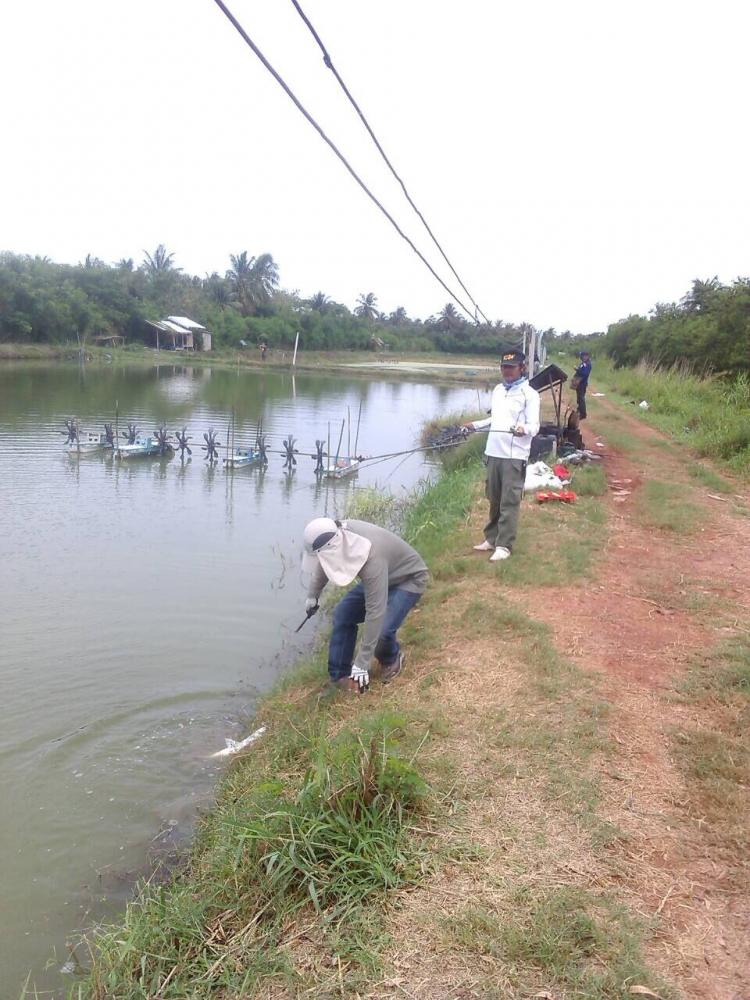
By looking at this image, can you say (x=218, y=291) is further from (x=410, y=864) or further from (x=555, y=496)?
(x=410, y=864)

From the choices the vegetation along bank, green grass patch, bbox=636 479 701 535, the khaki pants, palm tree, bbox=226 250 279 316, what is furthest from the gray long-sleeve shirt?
palm tree, bbox=226 250 279 316

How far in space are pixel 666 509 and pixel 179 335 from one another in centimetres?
5547

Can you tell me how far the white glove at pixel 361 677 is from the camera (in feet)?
14.0

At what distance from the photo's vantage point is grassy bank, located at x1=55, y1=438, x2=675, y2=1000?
7.49 feet

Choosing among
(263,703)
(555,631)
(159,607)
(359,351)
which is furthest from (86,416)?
(359,351)

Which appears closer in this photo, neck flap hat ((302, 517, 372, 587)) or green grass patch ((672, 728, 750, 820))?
green grass patch ((672, 728, 750, 820))

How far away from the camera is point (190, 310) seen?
209ft

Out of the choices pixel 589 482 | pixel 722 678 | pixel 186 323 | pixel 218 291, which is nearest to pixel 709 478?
pixel 589 482

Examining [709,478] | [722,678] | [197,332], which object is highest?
[197,332]

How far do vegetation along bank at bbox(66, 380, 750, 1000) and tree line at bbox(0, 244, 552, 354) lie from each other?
40.1m

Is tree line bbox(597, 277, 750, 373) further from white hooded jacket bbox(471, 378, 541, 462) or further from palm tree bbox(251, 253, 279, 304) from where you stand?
palm tree bbox(251, 253, 279, 304)

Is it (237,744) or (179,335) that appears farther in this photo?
(179,335)

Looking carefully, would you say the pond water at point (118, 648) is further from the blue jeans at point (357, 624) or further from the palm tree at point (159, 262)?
the palm tree at point (159, 262)

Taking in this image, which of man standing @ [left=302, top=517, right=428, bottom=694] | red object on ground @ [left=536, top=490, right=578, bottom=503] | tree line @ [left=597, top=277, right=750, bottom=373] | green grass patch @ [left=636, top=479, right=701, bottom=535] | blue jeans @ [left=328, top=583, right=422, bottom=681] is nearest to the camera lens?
man standing @ [left=302, top=517, right=428, bottom=694]
